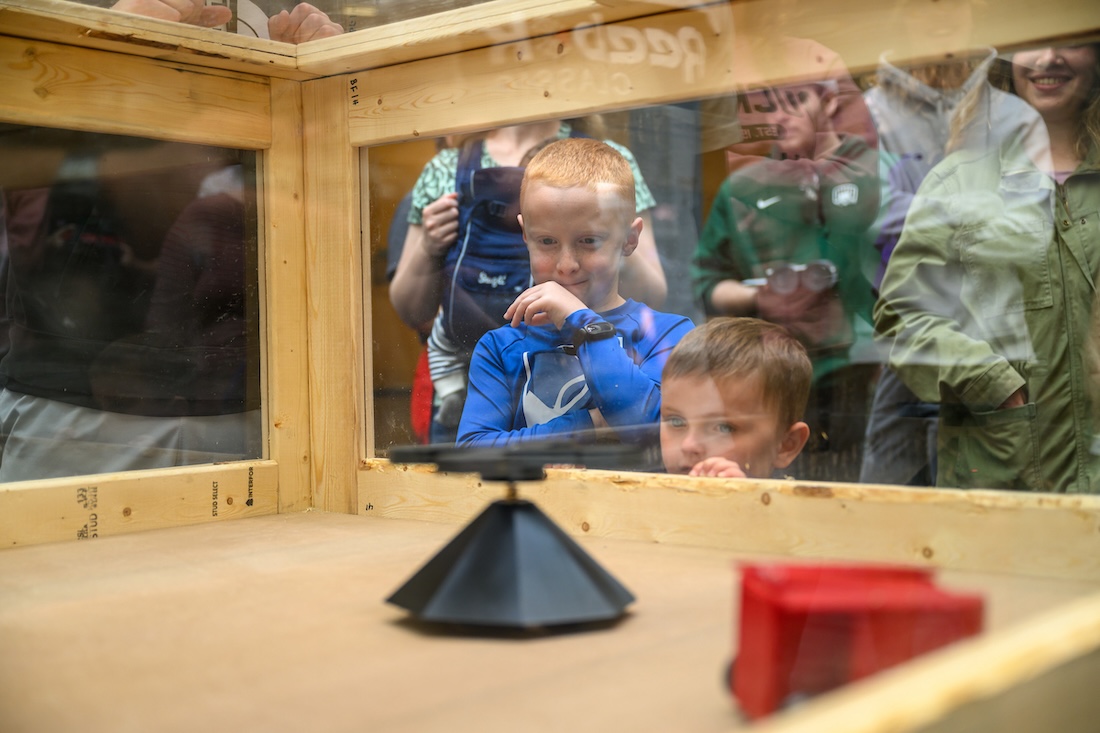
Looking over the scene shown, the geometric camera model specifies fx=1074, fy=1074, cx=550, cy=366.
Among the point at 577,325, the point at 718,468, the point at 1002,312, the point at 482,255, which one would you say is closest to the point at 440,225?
the point at 482,255

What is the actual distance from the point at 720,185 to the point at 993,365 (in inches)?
15.2

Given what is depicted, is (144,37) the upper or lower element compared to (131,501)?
upper

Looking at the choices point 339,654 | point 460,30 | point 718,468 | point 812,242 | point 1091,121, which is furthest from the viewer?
point 460,30

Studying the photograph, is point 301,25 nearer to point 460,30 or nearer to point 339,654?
point 460,30

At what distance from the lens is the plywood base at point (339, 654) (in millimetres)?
717

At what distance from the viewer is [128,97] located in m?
1.67

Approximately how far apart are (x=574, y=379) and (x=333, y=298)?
56 cm

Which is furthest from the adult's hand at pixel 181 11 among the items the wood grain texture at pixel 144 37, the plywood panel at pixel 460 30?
the plywood panel at pixel 460 30

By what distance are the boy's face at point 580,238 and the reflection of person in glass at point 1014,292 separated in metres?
0.37

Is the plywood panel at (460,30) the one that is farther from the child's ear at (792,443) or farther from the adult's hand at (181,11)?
the child's ear at (792,443)

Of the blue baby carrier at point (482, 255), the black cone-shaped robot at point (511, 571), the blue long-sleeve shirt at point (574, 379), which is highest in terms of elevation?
the blue baby carrier at point (482, 255)

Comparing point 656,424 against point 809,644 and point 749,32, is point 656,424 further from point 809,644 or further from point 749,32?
point 809,644

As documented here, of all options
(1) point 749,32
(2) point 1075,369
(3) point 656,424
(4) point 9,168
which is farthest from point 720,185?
(4) point 9,168

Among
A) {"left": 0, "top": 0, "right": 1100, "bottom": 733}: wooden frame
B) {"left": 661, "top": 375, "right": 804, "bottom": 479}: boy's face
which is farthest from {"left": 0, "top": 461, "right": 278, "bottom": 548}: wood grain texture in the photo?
{"left": 661, "top": 375, "right": 804, "bottom": 479}: boy's face
